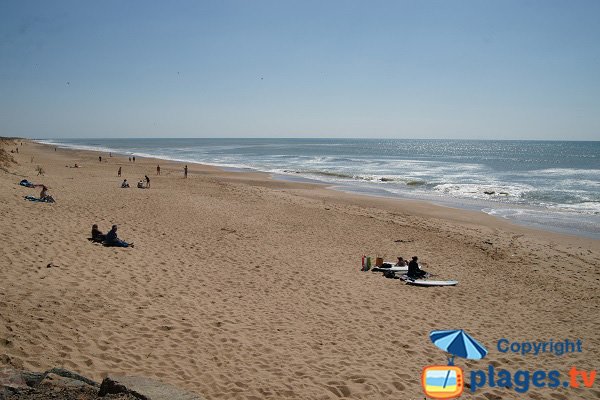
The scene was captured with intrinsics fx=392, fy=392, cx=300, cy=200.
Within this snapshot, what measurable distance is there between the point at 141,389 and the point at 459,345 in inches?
163

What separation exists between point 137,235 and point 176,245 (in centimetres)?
167

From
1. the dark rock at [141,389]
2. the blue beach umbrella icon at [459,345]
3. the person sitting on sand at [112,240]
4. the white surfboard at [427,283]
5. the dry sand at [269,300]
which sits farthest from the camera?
the person sitting on sand at [112,240]

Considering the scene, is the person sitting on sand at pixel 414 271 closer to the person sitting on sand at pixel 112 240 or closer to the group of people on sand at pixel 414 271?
the group of people on sand at pixel 414 271

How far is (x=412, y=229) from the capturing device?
17750 mm

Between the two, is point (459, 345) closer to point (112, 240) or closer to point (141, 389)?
point (141, 389)

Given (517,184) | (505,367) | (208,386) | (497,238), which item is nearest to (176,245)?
(208,386)

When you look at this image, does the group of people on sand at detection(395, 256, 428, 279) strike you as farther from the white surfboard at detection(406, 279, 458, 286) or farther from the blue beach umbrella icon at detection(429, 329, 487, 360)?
the blue beach umbrella icon at detection(429, 329, 487, 360)

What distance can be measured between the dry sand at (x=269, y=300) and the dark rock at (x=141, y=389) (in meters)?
0.84

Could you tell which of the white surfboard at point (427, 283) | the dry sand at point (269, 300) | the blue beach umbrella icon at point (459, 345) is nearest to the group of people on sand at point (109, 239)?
the dry sand at point (269, 300)

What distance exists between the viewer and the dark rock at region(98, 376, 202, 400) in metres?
4.13

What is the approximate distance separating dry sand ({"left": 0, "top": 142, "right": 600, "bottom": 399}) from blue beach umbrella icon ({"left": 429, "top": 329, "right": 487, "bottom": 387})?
0.95m

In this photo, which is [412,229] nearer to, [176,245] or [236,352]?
[176,245]

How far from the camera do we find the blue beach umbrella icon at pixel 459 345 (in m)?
5.32

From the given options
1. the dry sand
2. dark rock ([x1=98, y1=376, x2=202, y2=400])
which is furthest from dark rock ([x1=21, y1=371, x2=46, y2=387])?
dark rock ([x1=98, y1=376, x2=202, y2=400])
